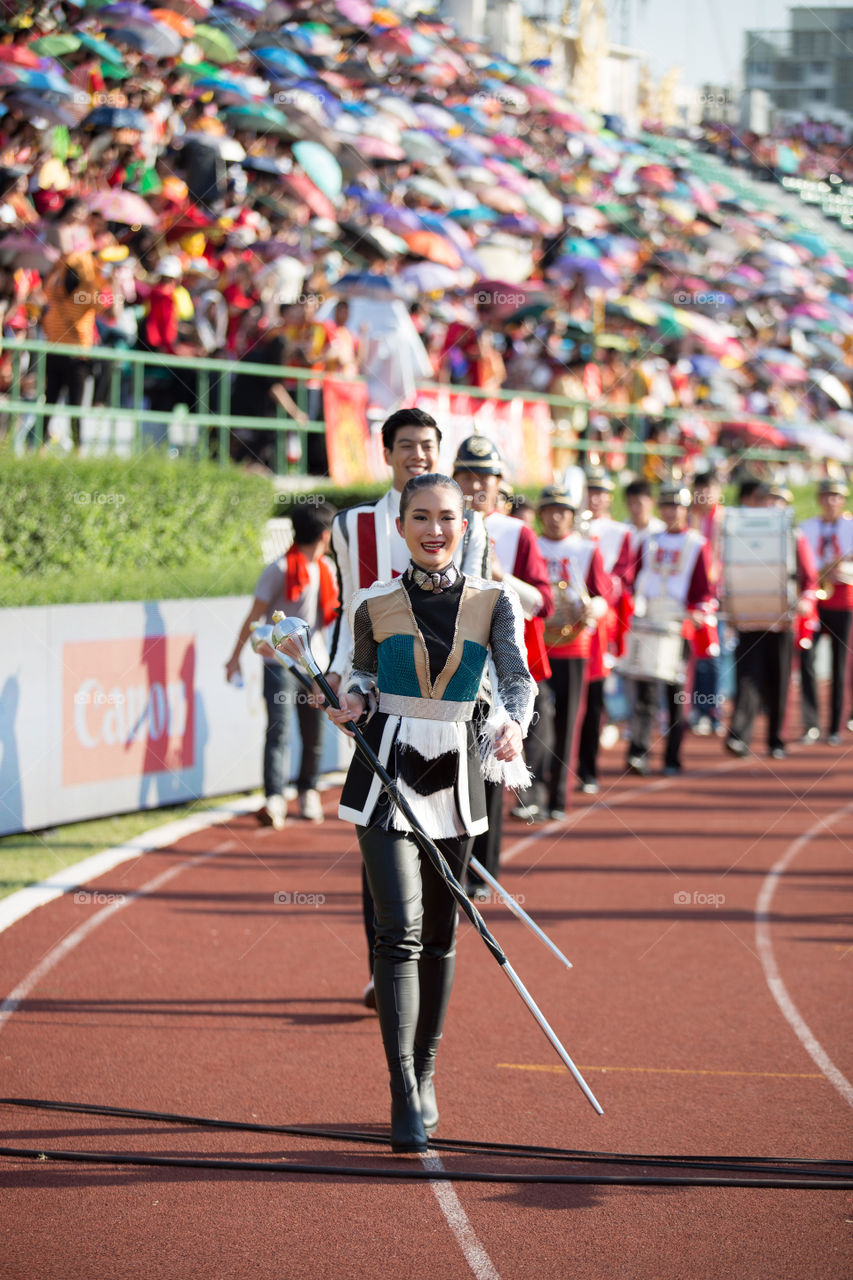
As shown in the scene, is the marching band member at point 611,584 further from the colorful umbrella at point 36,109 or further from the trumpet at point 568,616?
the colorful umbrella at point 36,109

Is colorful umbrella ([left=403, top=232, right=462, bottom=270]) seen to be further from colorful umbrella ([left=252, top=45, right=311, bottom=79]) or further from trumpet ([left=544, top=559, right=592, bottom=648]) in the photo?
trumpet ([left=544, top=559, right=592, bottom=648])

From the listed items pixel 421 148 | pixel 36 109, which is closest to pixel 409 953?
pixel 36 109

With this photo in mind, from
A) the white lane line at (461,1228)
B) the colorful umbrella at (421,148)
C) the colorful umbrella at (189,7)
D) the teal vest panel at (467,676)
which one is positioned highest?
the colorful umbrella at (189,7)

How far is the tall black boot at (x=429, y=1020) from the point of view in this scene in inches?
186

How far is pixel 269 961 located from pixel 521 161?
25620 millimetres

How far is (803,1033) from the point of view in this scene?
5.91 metres

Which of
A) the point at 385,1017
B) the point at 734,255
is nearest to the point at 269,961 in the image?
the point at 385,1017

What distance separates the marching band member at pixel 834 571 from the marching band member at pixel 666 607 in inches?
87.0

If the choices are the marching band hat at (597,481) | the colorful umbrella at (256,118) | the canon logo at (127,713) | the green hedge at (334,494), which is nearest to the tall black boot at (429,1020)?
the canon logo at (127,713)

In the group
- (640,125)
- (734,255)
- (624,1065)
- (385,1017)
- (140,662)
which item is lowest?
(624,1065)

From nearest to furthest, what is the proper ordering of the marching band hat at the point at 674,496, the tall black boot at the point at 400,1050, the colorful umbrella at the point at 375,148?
the tall black boot at the point at 400,1050 → the marching band hat at the point at 674,496 → the colorful umbrella at the point at 375,148

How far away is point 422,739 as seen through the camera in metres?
4.63

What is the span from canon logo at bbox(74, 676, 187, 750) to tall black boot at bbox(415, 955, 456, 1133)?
15.5 feet

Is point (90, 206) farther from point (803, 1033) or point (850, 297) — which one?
point (850, 297)
